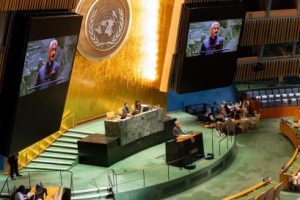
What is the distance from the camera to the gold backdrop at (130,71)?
22.0 m

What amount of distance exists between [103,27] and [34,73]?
17.8 ft

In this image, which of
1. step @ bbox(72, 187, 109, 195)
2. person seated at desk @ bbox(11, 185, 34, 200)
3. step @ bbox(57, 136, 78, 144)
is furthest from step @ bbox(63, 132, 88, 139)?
person seated at desk @ bbox(11, 185, 34, 200)

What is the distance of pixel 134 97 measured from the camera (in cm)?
2400

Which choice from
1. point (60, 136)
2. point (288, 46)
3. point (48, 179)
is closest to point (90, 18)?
point (60, 136)

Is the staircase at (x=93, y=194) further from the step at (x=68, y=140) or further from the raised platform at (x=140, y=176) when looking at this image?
the step at (x=68, y=140)

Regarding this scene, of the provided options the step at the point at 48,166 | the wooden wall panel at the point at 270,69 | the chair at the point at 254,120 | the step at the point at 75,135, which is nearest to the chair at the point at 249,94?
the wooden wall panel at the point at 270,69

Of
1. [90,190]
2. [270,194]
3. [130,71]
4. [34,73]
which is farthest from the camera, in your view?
[130,71]

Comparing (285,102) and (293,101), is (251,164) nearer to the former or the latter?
(285,102)

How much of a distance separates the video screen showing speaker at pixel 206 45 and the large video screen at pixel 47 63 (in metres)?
5.46

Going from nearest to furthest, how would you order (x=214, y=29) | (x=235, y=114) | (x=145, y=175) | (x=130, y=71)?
(x=145, y=175), (x=214, y=29), (x=130, y=71), (x=235, y=114)

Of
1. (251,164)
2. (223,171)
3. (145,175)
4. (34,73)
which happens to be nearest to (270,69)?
(251,164)

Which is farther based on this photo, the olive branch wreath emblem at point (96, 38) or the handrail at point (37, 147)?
the olive branch wreath emblem at point (96, 38)

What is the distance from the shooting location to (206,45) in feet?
76.0

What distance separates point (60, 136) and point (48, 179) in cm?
316
